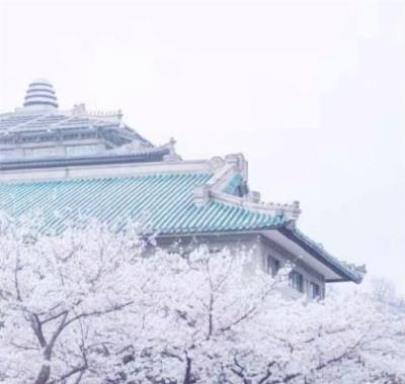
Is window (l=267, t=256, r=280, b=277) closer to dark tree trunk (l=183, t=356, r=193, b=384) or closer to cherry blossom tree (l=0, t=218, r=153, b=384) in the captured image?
dark tree trunk (l=183, t=356, r=193, b=384)

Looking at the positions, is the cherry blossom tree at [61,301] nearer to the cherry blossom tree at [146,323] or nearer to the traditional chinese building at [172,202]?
the cherry blossom tree at [146,323]

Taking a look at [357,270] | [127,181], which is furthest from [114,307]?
[357,270]

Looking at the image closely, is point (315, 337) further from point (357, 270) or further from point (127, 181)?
point (357, 270)

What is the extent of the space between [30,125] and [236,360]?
3267cm

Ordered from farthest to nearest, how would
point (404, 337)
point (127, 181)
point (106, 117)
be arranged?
point (106, 117) → point (127, 181) → point (404, 337)

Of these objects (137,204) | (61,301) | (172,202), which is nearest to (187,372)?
(61,301)

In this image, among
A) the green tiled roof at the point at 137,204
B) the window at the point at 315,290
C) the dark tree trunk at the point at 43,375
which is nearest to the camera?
the dark tree trunk at the point at 43,375

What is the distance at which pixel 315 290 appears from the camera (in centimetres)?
3859

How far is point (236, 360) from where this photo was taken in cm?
2195

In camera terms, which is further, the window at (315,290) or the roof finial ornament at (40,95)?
the roof finial ornament at (40,95)

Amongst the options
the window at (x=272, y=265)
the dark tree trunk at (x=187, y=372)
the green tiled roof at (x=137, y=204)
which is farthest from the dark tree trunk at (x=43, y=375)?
the window at (x=272, y=265)

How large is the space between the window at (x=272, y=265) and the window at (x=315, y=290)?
19.2ft

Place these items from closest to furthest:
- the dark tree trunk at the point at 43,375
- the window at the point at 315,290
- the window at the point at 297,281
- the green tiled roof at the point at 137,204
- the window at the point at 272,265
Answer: the dark tree trunk at the point at 43,375 → the green tiled roof at the point at 137,204 → the window at the point at 272,265 → the window at the point at 297,281 → the window at the point at 315,290

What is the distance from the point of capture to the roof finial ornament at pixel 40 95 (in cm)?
5966
